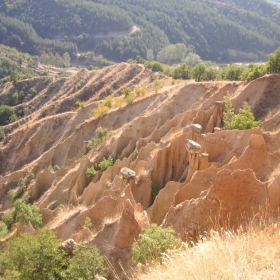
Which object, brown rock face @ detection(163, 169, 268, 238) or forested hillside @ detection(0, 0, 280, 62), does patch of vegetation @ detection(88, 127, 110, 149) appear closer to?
brown rock face @ detection(163, 169, 268, 238)

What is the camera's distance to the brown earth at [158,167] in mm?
15523

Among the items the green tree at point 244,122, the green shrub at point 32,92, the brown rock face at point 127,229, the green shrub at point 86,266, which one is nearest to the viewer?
the green shrub at point 86,266

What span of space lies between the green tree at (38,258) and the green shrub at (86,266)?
132cm

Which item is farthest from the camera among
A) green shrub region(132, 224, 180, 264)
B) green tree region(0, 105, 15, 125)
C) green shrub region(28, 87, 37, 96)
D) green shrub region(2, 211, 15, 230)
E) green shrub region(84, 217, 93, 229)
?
green shrub region(28, 87, 37, 96)

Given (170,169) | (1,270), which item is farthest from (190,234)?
(1,270)

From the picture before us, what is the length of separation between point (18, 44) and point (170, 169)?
506 ft

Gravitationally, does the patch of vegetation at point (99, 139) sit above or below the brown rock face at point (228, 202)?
below

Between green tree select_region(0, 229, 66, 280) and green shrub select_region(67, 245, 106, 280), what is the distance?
4.33ft

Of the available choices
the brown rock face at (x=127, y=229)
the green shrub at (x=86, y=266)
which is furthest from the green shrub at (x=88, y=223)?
the green shrub at (x=86, y=266)

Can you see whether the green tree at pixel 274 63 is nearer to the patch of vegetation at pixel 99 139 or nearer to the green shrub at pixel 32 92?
the patch of vegetation at pixel 99 139

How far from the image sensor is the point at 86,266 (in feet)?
55.2

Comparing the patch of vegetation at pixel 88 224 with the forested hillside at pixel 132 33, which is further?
the forested hillside at pixel 132 33

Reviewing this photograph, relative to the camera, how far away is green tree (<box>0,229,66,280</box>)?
18422 mm

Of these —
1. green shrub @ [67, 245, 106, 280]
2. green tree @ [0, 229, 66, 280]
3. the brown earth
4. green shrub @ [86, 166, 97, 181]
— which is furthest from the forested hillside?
green shrub @ [67, 245, 106, 280]
